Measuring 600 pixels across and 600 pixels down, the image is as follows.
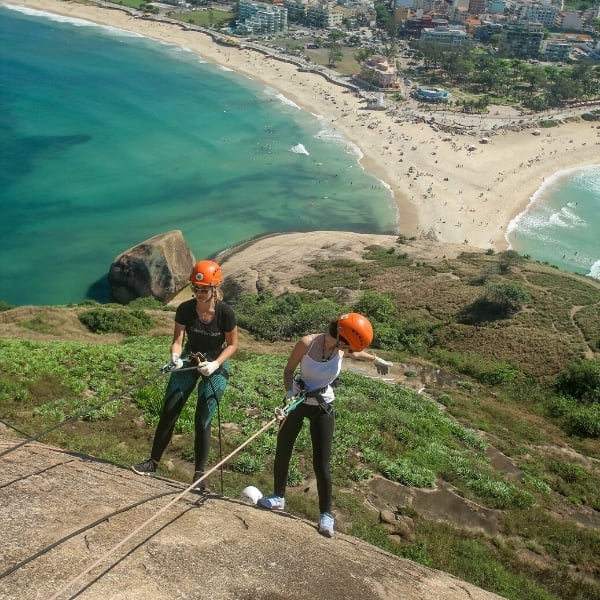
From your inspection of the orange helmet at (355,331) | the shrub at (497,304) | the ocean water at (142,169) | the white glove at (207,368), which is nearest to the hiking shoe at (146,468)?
the white glove at (207,368)

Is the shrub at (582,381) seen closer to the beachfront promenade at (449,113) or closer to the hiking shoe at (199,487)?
the hiking shoe at (199,487)

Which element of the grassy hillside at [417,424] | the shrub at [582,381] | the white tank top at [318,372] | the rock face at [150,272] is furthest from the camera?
the rock face at [150,272]

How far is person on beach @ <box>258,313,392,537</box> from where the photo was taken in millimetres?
6980

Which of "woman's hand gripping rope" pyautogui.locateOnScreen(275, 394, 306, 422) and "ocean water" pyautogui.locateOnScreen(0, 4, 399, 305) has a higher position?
"woman's hand gripping rope" pyautogui.locateOnScreen(275, 394, 306, 422)

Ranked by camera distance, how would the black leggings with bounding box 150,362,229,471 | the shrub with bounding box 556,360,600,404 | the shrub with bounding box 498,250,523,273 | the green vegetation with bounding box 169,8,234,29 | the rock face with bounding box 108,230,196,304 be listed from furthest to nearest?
the green vegetation with bounding box 169,8,234,29 → the rock face with bounding box 108,230,196,304 → the shrub with bounding box 498,250,523,273 → the shrub with bounding box 556,360,600,404 → the black leggings with bounding box 150,362,229,471

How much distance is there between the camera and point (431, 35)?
437 feet

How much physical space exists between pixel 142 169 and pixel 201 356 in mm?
57979

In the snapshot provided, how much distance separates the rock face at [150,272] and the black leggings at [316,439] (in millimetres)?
32568

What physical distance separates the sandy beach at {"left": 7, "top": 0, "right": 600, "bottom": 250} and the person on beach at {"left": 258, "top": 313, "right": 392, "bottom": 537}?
1808 inches

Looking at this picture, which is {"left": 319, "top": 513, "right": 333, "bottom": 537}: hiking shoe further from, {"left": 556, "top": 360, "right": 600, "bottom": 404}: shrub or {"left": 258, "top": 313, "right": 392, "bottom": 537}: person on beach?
{"left": 556, "top": 360, "right": 600, "bottom": 404}: shrub

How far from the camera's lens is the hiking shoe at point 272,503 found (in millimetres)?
7988

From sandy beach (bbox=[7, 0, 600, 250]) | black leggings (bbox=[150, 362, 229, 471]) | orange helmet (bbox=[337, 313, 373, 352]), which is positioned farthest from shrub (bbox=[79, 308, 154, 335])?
sandy beach (bbox=[7, 0, 600, 250])

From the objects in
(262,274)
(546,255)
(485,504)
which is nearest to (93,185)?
(262,274)

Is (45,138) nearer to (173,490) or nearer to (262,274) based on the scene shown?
(262,274)
